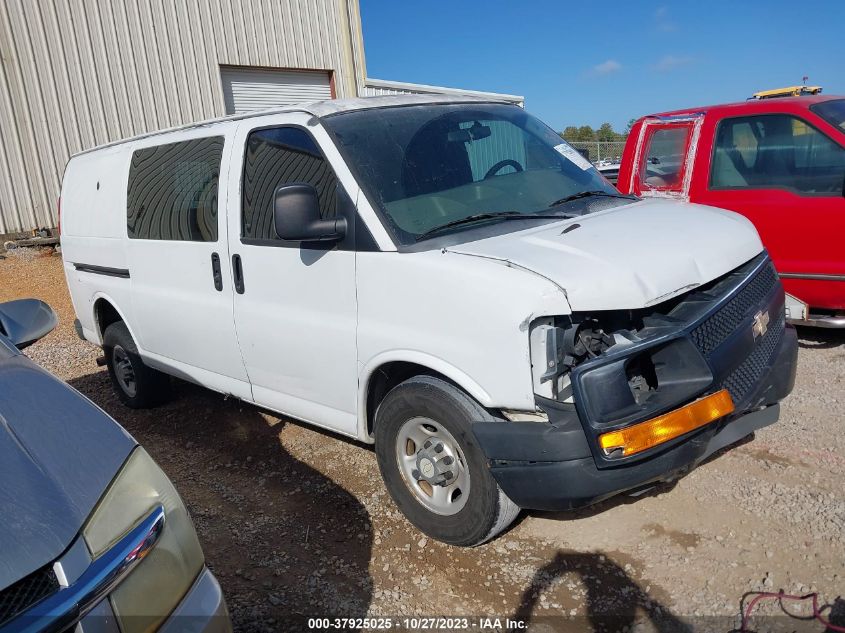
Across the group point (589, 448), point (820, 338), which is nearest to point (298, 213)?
point (589, 448)

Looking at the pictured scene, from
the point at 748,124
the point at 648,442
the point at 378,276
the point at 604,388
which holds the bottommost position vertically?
the point at 648,442

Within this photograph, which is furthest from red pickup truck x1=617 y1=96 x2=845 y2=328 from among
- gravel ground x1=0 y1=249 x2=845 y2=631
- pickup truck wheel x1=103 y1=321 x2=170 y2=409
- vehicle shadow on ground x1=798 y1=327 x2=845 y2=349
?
pickup truck wheel x1=103 y1=321 x2=170 y2=409

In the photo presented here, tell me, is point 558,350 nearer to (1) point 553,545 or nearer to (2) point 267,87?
(1) point 553,545

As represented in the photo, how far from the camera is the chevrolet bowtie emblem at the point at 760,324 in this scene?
10.0 ft

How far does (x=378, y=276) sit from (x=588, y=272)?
992 mm

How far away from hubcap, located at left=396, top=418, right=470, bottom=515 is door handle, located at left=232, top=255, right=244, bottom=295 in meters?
1.35

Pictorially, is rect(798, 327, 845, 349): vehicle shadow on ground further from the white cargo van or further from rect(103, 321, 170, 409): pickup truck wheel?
rect(103, 321, 170, 409): pickup truck wheel

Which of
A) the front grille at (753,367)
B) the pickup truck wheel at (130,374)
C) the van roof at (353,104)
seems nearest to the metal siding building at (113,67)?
the pickup truck wheel at (130,374)

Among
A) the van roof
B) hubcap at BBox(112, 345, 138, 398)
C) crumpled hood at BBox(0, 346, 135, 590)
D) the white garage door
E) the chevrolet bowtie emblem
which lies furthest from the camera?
the white garage door

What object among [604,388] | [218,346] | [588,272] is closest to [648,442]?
[604,388]

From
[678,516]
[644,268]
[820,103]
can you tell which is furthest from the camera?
[820,103]

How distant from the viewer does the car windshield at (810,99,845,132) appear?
17.1ft

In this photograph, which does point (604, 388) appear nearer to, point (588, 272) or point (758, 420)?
point (588, 272)

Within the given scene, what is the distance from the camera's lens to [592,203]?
3.64 meters
